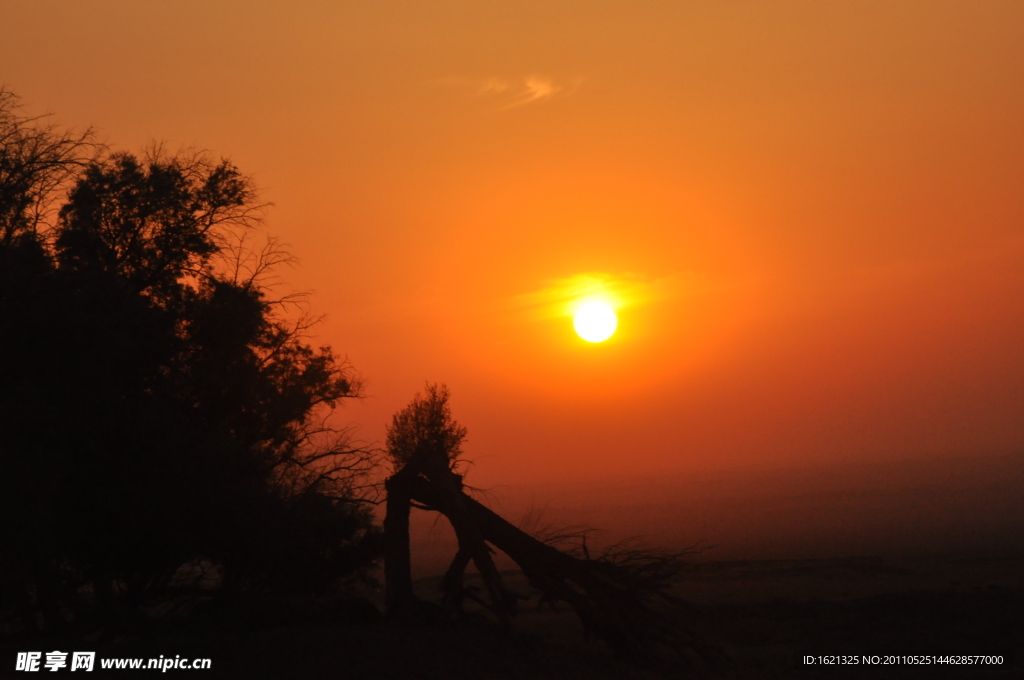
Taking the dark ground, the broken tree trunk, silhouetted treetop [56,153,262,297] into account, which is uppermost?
silhouetted treetop [56,153,262,297]

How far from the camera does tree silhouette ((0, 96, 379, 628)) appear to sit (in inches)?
492

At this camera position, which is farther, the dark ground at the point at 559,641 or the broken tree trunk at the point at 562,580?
the broken tree trunk at the point at 562,580

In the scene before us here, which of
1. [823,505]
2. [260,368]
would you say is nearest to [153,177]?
[260,368]

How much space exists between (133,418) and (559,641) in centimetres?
900

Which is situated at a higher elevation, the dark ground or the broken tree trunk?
the broken tree trunk

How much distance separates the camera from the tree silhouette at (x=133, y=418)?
41.0 ft

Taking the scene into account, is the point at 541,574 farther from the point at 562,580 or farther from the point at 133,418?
the point at 133,418

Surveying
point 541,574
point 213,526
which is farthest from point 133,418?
point 541,574

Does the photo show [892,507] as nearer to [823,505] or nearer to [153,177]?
[823,505]

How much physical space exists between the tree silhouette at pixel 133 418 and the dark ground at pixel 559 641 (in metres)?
1.30

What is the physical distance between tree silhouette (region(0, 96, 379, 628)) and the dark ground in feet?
4.26

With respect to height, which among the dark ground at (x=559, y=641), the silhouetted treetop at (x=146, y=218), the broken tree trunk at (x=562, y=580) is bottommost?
the dark ground at (x=559, y=641)

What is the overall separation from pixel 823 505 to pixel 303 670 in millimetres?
104629

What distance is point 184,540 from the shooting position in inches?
547
